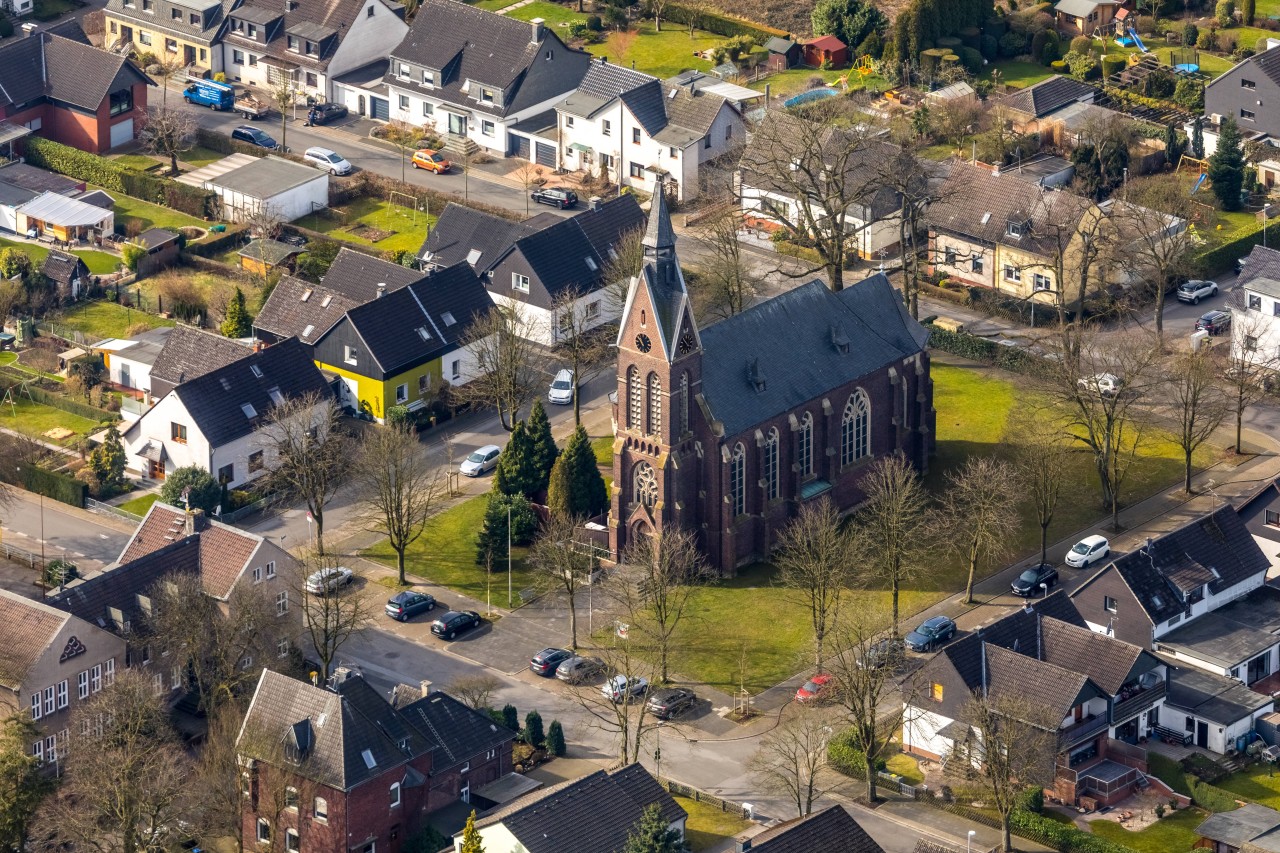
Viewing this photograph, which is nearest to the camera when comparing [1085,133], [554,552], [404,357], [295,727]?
[295,727]

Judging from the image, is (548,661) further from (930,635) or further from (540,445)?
(930,635)

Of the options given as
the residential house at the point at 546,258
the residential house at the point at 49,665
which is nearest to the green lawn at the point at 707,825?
the residential house at the point at 49,665

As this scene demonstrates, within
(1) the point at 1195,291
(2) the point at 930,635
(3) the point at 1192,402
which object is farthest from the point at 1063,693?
(1) the point at 1195,291

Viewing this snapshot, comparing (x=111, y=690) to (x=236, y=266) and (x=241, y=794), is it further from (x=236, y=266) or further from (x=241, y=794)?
(x=236, y=266)

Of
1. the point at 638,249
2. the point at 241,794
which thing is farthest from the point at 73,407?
the point at 241,794

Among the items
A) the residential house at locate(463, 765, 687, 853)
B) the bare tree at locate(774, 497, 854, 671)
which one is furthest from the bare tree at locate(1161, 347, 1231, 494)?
the residential house at locate(463, 765, 687, 853)

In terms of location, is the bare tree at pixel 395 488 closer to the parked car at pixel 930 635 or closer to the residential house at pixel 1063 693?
the parked car at pixel 930 635

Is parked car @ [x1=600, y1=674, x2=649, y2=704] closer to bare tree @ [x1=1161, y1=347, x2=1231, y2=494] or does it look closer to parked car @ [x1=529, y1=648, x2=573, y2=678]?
parked car @ [x1=529, y1=648, x2=573, y2=678]
